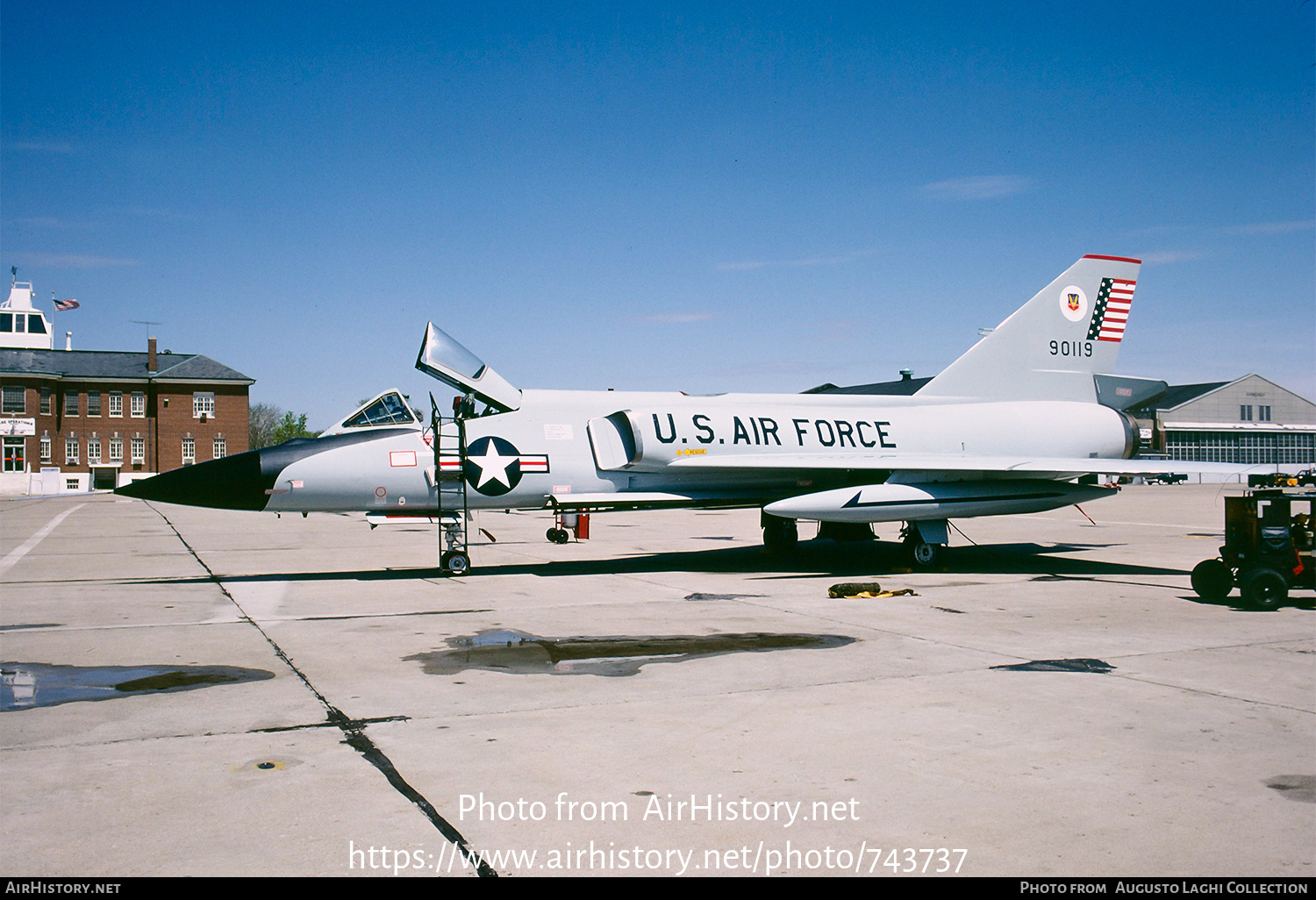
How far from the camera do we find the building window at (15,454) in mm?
69688

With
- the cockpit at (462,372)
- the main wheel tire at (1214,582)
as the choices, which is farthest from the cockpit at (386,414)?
the main wheel tire at (1214,582)

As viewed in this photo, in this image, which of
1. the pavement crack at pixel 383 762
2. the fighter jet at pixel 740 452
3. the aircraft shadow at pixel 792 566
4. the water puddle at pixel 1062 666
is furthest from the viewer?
the aircraft shadow at pixel 792 566

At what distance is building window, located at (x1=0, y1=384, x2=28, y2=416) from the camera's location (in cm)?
6962

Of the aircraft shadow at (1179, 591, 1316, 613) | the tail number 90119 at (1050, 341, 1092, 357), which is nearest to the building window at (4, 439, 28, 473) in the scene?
the tail number 90119 at (1050, 341, 1092, 357)

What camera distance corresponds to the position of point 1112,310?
17.8 meters

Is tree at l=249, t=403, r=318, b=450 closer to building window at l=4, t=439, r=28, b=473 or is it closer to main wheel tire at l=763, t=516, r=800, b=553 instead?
building window at l=4, t=439, r=28, b=473

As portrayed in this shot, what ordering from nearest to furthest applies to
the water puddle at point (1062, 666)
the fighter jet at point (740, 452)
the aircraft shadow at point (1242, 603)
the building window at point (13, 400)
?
the water puddle at point (1062, 666) < the aircraft shadow at point (1242, 603) < the fighter jet at point (740, 452) < the building window at point (13, 400)

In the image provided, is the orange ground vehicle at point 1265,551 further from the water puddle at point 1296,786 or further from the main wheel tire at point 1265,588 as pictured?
the water puddle at point 1296,786

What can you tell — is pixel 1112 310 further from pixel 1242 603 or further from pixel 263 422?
pixel 263 422

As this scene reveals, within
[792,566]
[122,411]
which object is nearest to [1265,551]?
[792,566]

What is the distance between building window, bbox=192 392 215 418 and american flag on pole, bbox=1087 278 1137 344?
72.9m

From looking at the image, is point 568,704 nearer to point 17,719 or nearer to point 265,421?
point 17,719

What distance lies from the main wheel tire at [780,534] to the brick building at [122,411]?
218ft
